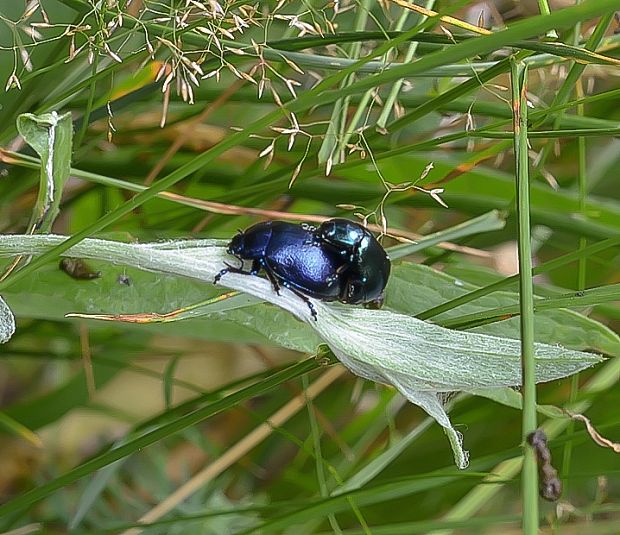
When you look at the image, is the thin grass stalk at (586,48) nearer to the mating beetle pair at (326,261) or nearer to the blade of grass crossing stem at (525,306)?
the blade of grass crossing stem at (525,306)

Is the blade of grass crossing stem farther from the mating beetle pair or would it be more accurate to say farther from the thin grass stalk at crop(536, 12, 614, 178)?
the mating beetle pair

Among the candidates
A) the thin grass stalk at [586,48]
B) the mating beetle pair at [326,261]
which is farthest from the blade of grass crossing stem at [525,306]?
the mating beetle pair at [326,261]

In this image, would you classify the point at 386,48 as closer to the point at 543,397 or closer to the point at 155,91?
the point at 155,91

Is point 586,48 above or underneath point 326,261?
above

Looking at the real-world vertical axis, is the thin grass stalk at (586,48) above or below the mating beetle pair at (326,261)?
above

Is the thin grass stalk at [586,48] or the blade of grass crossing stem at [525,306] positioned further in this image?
the thin grass stalk at [586,48]

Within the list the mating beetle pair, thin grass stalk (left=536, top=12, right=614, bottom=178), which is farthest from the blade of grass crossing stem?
the mating beetle pair
